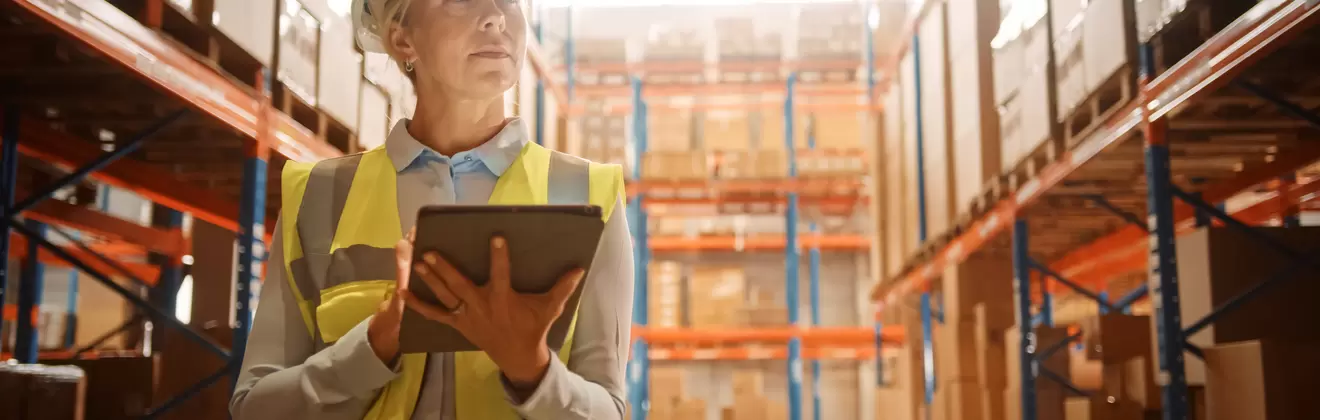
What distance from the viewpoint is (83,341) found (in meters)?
11.1

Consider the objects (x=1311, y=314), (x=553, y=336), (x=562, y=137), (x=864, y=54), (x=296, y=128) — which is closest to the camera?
(x=553, y=336)

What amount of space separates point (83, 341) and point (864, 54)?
10.1m

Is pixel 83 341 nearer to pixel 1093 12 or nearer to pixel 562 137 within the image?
pixel 562 137

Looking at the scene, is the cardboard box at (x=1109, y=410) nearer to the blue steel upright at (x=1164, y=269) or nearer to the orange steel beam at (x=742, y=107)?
the blue steel upright at (x=1164, y=269)

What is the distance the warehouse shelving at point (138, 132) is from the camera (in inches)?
167

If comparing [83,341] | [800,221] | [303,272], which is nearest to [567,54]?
[800,221]

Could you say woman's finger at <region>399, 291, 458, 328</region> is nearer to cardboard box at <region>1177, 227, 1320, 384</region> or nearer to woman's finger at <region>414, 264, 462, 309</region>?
woman's finger at <region>414, 264, 462, 309</region>

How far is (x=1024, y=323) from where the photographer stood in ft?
24.6

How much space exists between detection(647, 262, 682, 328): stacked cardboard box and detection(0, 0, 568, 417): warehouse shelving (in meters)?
6.76

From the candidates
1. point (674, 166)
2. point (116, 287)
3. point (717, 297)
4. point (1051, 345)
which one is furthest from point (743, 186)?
point (116, 287)

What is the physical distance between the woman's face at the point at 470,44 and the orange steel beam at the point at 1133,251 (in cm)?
567

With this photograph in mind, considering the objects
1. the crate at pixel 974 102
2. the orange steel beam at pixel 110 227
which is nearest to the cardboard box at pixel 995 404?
the crate at pixel 974 102

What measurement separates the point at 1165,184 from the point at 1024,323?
2679 millimetres

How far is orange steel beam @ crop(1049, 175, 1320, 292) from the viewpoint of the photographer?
7480 mm
